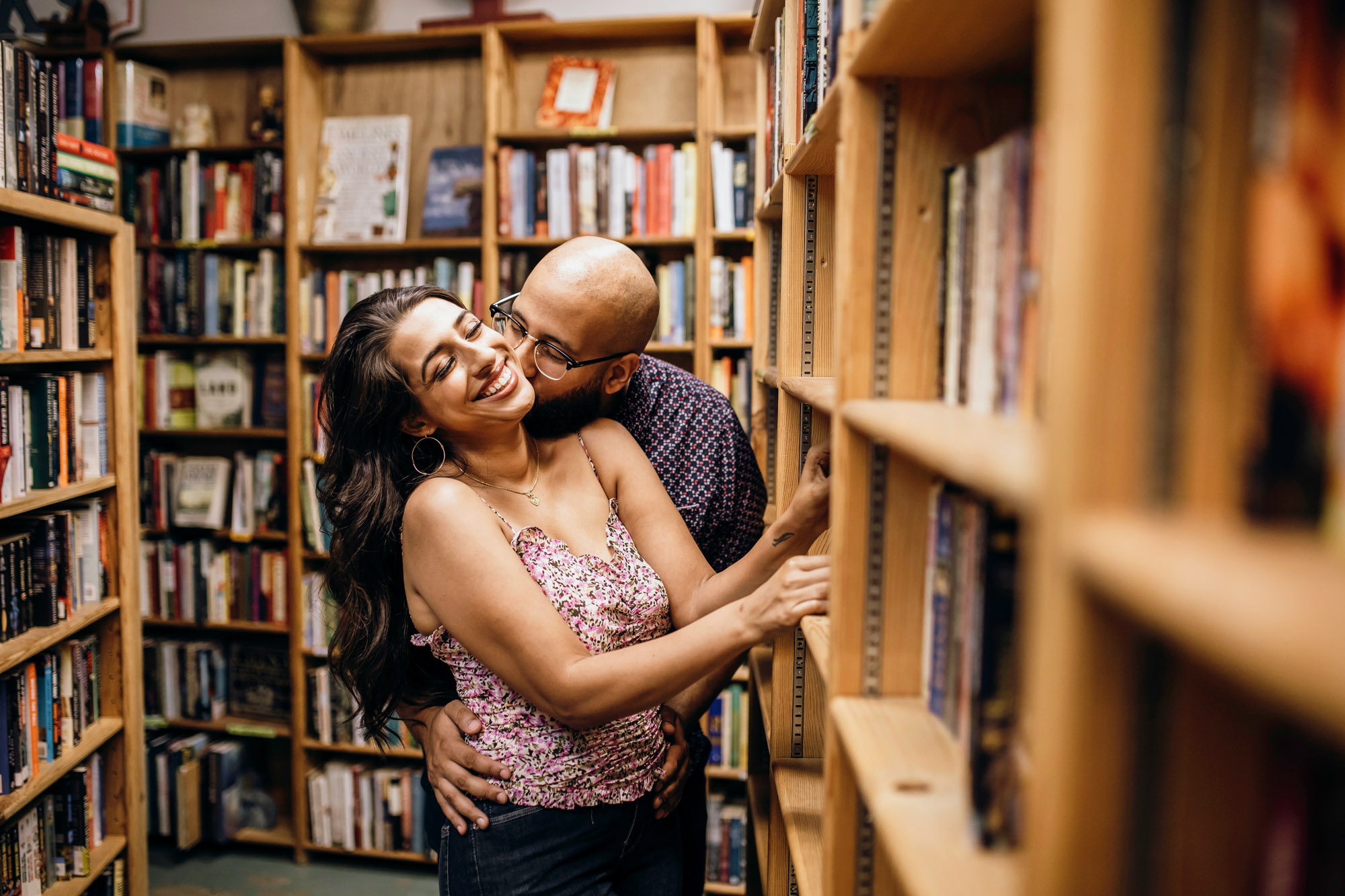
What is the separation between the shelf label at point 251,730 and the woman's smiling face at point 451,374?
2.29 metres

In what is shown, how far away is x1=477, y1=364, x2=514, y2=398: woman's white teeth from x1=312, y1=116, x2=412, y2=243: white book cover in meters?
1.88

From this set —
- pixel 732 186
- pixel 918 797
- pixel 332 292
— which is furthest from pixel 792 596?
pixel 332 292

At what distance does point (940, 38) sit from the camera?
0.77m

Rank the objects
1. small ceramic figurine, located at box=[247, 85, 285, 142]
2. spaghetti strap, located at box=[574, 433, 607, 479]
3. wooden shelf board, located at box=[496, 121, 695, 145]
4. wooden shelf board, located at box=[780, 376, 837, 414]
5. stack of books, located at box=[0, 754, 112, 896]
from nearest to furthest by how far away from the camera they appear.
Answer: wooden shelf board, located at box=[780, 376, 837, 414] < spaghetti strap, located at box=[574, 433, 607, 479] < stack of books, located at box=[0, 754, 112, 896] < wooden shelf board, located at box=[496, 121, 695, 145] < small ceramic figurine, located at box=[247, 85, 285, 142]

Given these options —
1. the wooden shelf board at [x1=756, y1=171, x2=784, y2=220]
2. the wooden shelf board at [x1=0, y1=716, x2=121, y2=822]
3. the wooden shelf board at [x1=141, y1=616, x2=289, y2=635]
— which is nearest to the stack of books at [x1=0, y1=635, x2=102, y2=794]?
the wooden shelf board at [x1=0, y1=716, x2=121, y2=822]

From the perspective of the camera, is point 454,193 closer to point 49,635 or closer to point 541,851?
point 49,635

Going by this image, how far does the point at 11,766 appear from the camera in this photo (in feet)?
6.20

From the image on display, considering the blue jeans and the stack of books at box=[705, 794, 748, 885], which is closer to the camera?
the blue jeans

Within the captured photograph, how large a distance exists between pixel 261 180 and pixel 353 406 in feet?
6.73

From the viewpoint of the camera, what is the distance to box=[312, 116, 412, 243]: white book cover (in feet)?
10.1

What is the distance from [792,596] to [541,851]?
1.97 feet

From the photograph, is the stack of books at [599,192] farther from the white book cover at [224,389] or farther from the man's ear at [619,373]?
the man's ear at [619,373]

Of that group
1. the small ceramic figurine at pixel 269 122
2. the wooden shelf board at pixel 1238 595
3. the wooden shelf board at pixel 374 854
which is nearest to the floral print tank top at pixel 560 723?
the wooden shelf board at pixel 1238 595

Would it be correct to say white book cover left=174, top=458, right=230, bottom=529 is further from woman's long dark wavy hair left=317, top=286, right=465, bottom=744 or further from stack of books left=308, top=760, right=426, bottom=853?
woman's long dark wavy hair left=317, top=286, right=465, bottom=744
